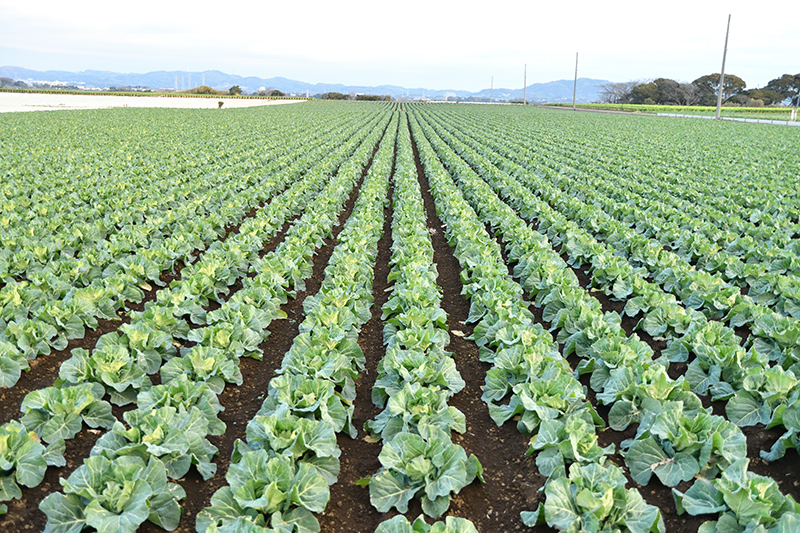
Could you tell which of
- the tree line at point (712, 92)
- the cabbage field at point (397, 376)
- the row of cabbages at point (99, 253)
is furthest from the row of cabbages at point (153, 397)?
the tree line at point (712, 92)

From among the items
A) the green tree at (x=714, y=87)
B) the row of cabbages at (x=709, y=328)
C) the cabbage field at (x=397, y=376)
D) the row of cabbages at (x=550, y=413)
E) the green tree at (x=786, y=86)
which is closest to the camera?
the row of cabbages at (x=550, y=413)

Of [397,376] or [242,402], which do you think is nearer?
[397,376]

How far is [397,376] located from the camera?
15.6ft

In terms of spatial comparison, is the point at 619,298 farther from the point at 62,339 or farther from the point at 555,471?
the point at 62,339

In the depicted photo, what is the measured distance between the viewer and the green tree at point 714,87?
98650mm

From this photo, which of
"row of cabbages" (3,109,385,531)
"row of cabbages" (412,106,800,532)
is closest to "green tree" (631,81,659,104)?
"row of cabbages" (412,106,800,532)

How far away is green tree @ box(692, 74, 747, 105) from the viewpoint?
98650mm

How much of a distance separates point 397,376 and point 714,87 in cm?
12032

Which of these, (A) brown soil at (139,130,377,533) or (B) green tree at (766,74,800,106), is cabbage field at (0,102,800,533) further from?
(B) green tree at (766,74,800,106)

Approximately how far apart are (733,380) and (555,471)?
2.20 metres

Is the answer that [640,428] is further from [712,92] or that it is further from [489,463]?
[712,92]

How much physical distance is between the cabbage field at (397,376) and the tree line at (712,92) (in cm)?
10643

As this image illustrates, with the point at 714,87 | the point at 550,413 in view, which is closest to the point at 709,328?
the point at 550,413

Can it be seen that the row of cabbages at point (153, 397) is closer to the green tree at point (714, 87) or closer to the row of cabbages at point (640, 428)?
the row of cabbages at point (640, 428)
